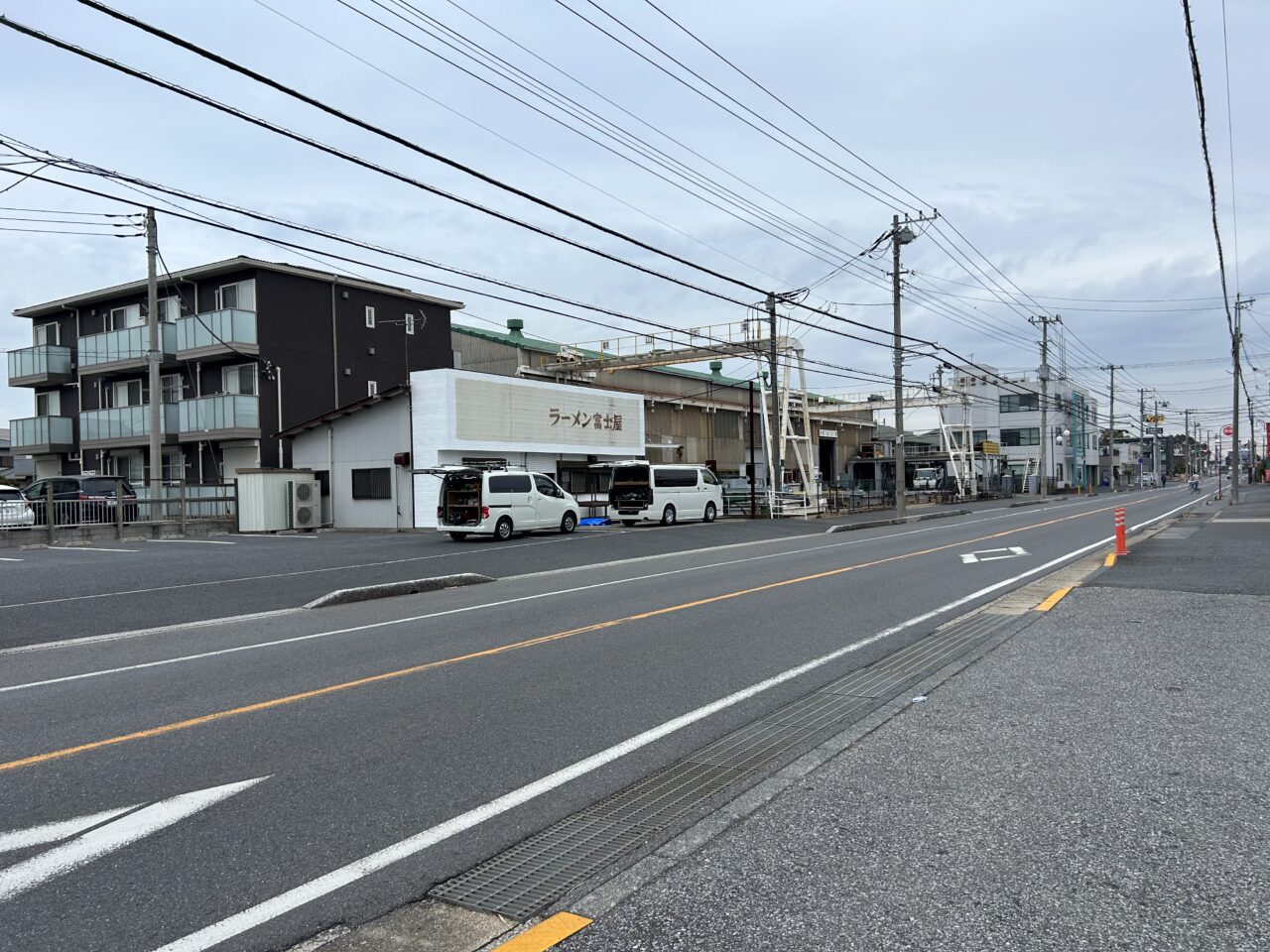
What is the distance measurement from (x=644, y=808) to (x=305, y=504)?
28150 millimetres

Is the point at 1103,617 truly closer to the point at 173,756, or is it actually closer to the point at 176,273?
the point at 173,756

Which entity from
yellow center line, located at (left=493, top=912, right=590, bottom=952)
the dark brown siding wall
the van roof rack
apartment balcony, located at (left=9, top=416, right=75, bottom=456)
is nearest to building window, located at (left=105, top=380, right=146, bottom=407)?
apartment balcony, located at (left=9, top=416, right=75, bottom=456)

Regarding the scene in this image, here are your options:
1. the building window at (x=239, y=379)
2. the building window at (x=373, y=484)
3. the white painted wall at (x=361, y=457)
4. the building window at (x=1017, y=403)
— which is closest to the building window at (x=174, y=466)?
the building window at (x=239, y=379)

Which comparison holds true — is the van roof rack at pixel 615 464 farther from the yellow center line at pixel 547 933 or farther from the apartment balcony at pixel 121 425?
the yellow center line at pixel 547 933

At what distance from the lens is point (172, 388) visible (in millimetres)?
35656

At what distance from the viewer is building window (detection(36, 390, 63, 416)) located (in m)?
40.4

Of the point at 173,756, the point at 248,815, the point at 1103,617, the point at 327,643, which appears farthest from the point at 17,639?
the point at 1103,617

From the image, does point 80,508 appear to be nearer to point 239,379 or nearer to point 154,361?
point 154,361

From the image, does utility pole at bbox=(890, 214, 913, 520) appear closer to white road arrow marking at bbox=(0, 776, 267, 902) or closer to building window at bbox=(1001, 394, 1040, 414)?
white road arrow marking at bbox=(0, 776, 267, 902)

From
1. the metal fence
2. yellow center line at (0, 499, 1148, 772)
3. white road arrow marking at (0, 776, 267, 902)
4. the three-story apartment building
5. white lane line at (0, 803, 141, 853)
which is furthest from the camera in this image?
the three-story apartment building

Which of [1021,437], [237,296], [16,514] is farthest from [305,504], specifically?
[1021,437]

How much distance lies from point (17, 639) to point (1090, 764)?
11051mm

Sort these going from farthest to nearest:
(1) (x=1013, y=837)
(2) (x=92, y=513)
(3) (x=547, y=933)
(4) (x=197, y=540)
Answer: (4) (x=197, y=540) < (2) (x=92, y=513) < (1) (x=1013, y=837) < (3) (x=547, y=933)

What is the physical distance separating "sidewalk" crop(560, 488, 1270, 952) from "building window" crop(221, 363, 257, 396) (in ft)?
102
